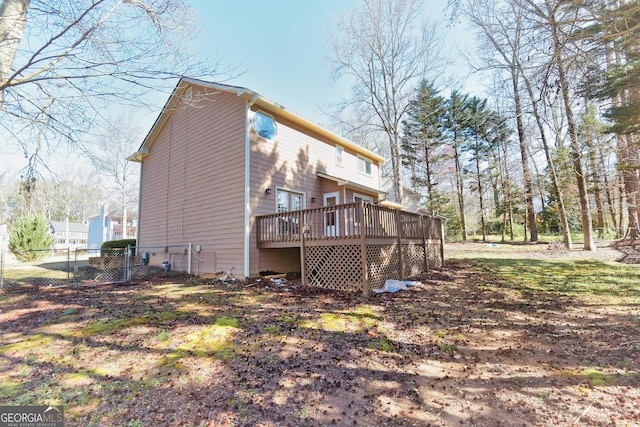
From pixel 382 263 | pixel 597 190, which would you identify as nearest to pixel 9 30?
pixel 382 263

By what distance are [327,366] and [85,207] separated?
50.7 meters

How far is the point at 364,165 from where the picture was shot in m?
15.5

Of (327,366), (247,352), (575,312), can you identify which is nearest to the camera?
(327,366)

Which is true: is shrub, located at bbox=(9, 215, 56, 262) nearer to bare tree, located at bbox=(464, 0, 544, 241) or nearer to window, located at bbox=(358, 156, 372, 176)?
window, located at bbox=(358, 156, 372, 176)

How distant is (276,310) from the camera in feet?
18.8

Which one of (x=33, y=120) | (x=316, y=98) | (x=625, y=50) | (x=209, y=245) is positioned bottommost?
(x=209, y=245)

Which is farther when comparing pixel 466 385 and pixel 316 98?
pixel 316 98

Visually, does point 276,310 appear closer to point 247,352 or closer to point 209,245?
point 247,352

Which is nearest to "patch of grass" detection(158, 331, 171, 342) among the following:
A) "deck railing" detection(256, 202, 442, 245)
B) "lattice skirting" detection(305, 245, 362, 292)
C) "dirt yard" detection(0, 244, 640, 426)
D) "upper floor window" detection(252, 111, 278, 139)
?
"dirt yard" detection(0, 244, 640, 426)

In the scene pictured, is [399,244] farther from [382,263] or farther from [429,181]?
[429,181]

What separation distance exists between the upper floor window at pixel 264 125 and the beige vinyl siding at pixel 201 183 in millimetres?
473

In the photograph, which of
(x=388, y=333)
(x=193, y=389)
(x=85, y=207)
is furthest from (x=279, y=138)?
(x=85, y=207)

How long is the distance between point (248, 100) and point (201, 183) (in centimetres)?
338

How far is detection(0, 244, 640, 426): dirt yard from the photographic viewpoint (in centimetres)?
263
